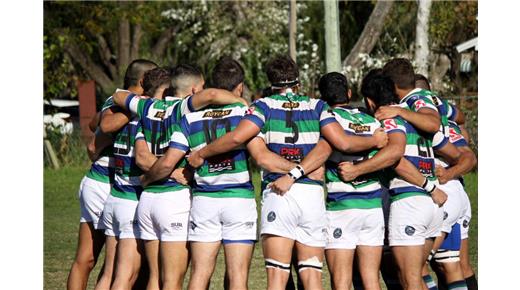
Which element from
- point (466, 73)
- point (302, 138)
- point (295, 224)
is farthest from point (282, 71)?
point (466, 73)

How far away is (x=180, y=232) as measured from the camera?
29.2 ft

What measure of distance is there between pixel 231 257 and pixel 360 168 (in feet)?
4.13

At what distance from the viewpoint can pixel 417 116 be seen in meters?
9.06

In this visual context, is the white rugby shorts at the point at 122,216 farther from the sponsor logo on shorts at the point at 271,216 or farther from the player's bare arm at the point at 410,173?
the player's bare arm at the point at 410,173

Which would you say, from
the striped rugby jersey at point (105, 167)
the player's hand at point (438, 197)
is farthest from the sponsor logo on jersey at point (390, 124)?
the striped rugby jersey at point (105, 167)

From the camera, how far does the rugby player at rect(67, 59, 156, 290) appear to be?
9.69 m

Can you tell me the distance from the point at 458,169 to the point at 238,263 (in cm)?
241

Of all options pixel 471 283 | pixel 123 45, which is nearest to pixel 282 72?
pixel 471 283

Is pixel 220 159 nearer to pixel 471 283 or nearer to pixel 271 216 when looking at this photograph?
pixel 271 216

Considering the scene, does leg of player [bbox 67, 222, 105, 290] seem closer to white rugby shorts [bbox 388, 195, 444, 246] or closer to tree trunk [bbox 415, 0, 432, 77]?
white rugby shorts [bbox 388, 195, 444, 246]

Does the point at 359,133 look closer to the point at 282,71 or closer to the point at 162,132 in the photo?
the point at 282,71

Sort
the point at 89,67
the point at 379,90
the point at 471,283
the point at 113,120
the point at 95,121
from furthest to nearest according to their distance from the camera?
the point at 89,67 < the point at 471,283 < the point at 95,121 < the point at 113,120 < the point at 379,90

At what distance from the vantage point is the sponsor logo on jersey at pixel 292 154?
8765mm

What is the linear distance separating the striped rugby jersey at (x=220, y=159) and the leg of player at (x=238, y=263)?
41 cm
